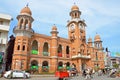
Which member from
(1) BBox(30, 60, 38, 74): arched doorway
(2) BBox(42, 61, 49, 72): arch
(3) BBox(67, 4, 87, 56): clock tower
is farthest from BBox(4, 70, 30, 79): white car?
(3) BBox(67, 4, 87, 56): clock tower

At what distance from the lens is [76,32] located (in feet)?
147

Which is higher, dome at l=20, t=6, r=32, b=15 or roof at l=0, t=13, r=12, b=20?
dome at l=20, t=6, r=32, b=15

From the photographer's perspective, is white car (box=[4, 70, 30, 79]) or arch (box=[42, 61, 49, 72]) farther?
arch (box=[42, 61, 49, 72])

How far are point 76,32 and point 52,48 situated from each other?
10087mm

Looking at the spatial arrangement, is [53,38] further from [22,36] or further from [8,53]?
[8,53]

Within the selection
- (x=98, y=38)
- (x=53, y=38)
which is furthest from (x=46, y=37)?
(x=98, y=38)

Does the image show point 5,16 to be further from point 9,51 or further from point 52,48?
point 52,48

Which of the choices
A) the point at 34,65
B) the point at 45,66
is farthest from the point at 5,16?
the point at 45,66

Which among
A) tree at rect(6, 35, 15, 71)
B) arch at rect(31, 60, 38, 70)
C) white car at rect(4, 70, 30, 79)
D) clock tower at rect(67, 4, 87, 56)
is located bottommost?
white car at rect(4, 70, 30, 79)

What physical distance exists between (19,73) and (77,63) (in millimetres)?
22737

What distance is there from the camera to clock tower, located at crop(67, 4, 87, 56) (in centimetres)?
4391

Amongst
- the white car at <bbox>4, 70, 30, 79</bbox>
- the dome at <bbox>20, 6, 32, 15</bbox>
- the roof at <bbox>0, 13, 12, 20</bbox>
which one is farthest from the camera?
the dome at <bbox>20, 6, 32, 15</bbox>

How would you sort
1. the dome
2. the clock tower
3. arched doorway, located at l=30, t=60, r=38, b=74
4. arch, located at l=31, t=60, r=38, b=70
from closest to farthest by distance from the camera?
arched doorway, located at l=30, t=60, r=38, b=74, arch, located at l=31, t=60, r=38, b=70, the dome, the clock tower

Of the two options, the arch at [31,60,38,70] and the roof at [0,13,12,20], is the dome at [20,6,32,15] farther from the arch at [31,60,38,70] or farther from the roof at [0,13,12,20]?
the arch at [31,60,38,70]
